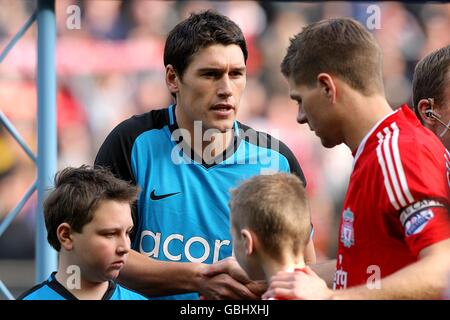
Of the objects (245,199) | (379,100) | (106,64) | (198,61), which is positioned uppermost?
(106,64)

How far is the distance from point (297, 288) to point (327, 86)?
0.59m

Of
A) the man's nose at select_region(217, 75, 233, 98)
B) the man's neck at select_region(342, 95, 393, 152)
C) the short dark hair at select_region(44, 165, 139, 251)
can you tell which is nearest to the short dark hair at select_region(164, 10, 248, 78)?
the man's nose at select_region(217, 75, 233, 98)

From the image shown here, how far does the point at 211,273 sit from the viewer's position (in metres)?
2.50

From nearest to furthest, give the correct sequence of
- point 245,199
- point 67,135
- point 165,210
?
point 245,199 → point 165,210 → point 67,135

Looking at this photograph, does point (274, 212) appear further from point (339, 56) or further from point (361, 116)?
point (339, 56)

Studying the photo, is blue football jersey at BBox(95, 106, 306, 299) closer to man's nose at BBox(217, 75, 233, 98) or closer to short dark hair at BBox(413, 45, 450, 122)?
man's nose at BBox(217, 75, 233, 98)

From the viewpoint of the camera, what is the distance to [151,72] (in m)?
6.39

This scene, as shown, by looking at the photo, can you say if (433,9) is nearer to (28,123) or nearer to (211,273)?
(28,123)

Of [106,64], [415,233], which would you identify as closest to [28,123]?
[106,64]

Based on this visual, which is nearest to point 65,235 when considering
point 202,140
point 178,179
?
point 178,179

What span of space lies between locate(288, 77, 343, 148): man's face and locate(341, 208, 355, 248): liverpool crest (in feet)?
0.68

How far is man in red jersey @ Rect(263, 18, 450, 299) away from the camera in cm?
191

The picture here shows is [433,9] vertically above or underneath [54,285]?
above

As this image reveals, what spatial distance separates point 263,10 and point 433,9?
4.66ft
